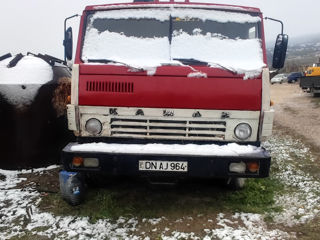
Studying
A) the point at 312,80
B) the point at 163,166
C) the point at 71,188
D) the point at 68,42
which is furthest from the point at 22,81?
the point at 312,80

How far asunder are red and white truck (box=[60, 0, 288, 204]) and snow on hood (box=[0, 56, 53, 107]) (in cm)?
141

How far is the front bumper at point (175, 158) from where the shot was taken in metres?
3.91

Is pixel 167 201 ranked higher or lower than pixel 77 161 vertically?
lower

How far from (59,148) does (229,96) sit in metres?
3.31

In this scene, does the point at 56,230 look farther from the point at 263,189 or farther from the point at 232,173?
the point at 263,189

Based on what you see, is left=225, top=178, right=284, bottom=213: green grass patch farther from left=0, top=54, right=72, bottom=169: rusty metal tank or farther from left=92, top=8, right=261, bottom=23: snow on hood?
Result: left=0, top=54, right=72, bottom=169: rusty metal tank

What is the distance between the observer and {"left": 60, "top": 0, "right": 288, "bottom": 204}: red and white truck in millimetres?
3977

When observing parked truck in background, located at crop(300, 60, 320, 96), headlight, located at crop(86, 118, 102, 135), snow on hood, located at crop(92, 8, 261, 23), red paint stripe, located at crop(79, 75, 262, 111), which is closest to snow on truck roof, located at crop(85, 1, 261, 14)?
Answer: snow on hood, located at crop(92, 8, 261, 23)

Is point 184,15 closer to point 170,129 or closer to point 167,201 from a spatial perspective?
point 170,129

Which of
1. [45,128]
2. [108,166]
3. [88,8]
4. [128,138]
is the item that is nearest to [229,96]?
[128,138]

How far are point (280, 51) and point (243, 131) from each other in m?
1.41

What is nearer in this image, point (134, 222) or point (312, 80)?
point (134, 222)

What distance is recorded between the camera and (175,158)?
154 inches

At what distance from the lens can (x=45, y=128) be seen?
19.2 feet
